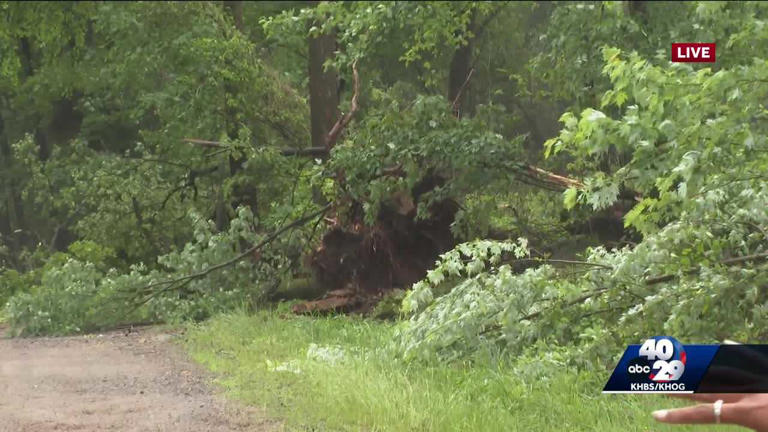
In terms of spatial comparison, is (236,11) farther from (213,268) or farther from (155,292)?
(155,292)

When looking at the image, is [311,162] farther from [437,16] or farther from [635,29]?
[635,29]

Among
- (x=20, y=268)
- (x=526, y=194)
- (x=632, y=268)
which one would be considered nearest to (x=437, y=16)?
(x=526, y=194)

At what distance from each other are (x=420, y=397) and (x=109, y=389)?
3.37 metres

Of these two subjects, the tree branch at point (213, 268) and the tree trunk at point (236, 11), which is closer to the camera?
the tree branch at point (213, 268)

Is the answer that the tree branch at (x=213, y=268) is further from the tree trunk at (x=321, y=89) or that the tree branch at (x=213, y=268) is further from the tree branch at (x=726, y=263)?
the tree branch at (x=726, y=263)

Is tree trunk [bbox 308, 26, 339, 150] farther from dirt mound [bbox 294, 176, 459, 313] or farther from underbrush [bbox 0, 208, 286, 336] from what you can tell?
dirt mound [bbox 294, 176, 459, 313]

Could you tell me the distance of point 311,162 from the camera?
16.4m

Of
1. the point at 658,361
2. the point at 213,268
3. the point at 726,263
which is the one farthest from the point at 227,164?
the point at 658,361

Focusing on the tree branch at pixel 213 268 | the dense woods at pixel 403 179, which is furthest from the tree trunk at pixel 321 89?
the tree branch at pixel 213 268

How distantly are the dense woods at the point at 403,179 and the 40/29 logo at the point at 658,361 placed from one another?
339 cm

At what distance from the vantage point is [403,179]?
520 inches

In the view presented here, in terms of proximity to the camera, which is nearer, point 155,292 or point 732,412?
point 732,412

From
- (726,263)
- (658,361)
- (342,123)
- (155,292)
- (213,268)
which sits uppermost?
(658,361)

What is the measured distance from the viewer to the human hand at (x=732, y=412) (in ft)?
8.04
